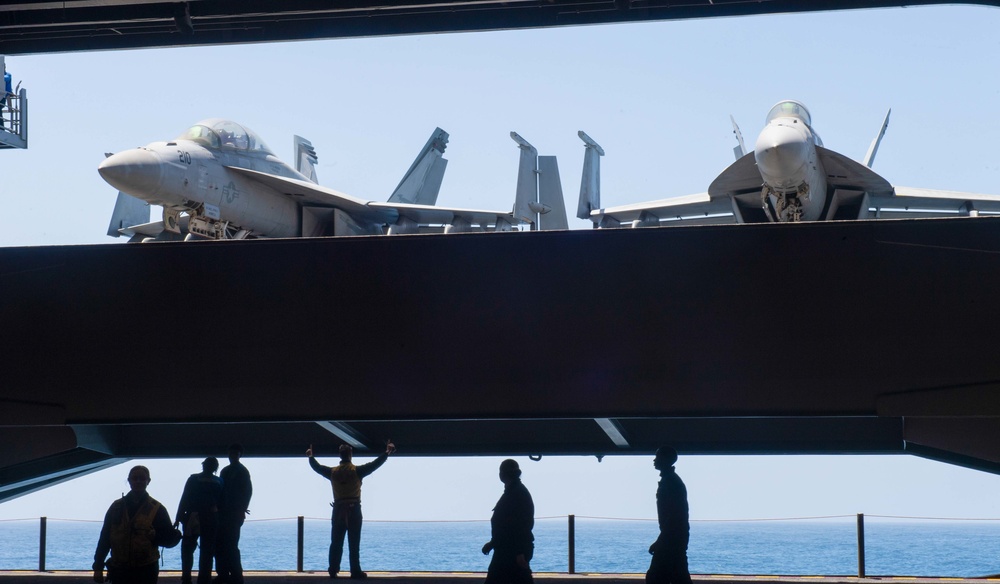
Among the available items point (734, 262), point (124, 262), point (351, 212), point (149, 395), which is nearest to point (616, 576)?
point (734, 262)

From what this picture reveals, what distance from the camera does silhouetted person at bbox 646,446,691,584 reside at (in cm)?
757

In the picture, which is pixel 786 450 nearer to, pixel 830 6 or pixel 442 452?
pixel 442 452

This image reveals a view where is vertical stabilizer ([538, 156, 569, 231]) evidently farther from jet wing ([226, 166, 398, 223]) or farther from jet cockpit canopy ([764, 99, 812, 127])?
jet cockpit canopy ([764, 99, 812, 127])

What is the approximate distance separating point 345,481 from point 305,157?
18719mm

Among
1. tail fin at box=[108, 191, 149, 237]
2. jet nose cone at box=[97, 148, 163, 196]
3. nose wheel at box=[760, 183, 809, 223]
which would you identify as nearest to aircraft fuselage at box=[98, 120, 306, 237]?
jet nose cone at box=[97, 148, 163, 196]

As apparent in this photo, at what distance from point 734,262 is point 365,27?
235 inches

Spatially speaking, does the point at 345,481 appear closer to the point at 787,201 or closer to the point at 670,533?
the point at 670,533

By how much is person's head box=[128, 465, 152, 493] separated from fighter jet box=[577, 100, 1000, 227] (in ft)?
42.8

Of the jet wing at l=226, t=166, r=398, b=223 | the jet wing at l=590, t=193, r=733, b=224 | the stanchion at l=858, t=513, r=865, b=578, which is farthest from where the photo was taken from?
the jet wing at l=590, t=193, r=733, b=224

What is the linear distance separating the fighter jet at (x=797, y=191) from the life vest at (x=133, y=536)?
1315cm

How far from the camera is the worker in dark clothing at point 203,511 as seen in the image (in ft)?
29.3

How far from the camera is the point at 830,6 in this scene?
1178 centimetres

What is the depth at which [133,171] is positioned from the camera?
688 inches

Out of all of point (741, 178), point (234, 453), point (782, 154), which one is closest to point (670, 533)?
point (234, 453)
